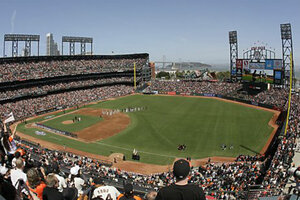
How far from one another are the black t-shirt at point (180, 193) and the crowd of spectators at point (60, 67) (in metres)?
60.1

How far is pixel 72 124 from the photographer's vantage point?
43.0 meters

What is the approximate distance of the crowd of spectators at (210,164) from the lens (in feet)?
52.1

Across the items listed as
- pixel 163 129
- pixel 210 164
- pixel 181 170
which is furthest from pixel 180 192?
pixel 163 129

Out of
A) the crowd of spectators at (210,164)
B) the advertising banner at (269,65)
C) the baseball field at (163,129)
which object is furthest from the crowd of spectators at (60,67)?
the advertising banner at (269,65)

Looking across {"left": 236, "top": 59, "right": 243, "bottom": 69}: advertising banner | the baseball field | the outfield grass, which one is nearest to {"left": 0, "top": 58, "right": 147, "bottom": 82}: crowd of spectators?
the baseball field

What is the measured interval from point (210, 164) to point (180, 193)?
71.4 ft

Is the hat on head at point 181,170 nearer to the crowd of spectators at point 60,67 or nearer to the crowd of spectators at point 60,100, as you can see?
the crowd of spectators at point 60,100

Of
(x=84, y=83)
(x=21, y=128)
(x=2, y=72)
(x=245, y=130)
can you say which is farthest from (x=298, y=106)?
(x=2, y=72)

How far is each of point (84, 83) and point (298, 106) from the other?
5409 centimetres

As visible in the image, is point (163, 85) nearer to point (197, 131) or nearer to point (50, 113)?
point (50, 113)

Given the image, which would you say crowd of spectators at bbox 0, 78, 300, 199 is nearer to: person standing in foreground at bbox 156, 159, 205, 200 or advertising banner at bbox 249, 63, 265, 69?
person standing in foreground at bbox 156, 159, 205, 200

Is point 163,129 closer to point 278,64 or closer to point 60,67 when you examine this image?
point 278,64

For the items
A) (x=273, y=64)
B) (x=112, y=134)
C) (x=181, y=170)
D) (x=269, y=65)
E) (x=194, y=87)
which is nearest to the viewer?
(x=181, y=170)

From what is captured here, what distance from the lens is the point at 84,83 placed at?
237 ft
